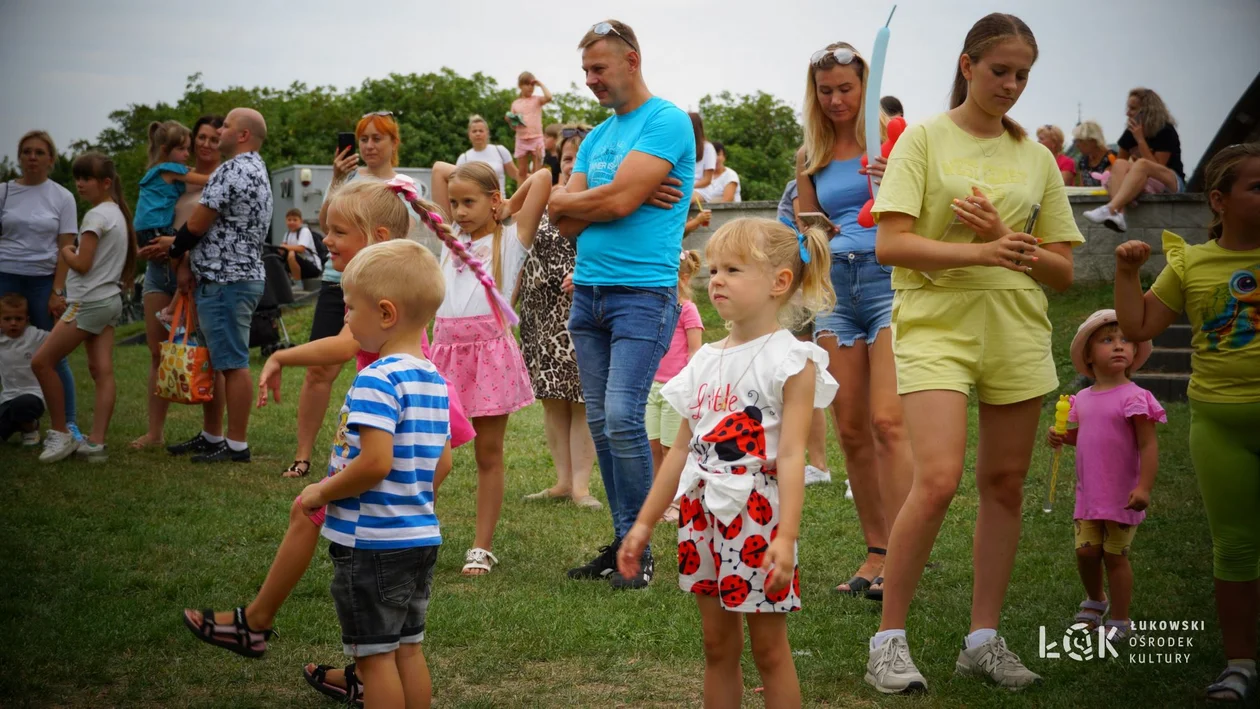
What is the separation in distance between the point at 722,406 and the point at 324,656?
2.00 m

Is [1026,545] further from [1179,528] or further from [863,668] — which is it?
[863,668]

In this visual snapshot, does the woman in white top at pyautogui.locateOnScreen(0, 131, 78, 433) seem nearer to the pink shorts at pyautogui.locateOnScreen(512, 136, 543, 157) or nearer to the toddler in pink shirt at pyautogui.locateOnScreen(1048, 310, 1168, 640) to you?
the toddler in pink shirt at pyautogui.locateOnScreen(1048, 310, 1168, 640)

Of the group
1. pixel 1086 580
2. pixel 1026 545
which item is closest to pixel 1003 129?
pixel 1086 580

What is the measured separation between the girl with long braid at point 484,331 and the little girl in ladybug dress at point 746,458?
2.31 meters

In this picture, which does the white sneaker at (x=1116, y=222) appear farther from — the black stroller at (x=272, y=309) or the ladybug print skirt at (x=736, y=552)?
the ladybug print skirt at (x=736, y=552)

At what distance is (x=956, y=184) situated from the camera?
3893mm

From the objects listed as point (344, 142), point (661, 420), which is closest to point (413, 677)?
point (661, 420)

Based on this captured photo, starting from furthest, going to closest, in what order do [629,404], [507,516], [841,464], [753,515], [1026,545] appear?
1. [841,464]
2. [507,516]
3. [1026,545]
4. [629,404]
5. [753,515]

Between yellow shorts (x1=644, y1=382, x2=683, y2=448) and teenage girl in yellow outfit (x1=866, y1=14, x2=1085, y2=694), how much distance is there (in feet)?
9.53

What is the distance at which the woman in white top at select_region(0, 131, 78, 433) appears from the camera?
8852 millimetres

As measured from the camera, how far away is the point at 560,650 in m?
4.31

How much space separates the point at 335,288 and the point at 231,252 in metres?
1.04

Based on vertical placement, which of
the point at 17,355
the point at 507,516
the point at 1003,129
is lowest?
the point at 507,516

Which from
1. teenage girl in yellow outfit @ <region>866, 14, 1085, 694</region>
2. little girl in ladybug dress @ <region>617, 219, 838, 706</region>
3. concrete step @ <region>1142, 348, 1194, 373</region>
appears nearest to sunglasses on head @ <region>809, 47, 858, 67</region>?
teenage girl in yellow outfit @ <region>866, 14, 1085, 694</region>
